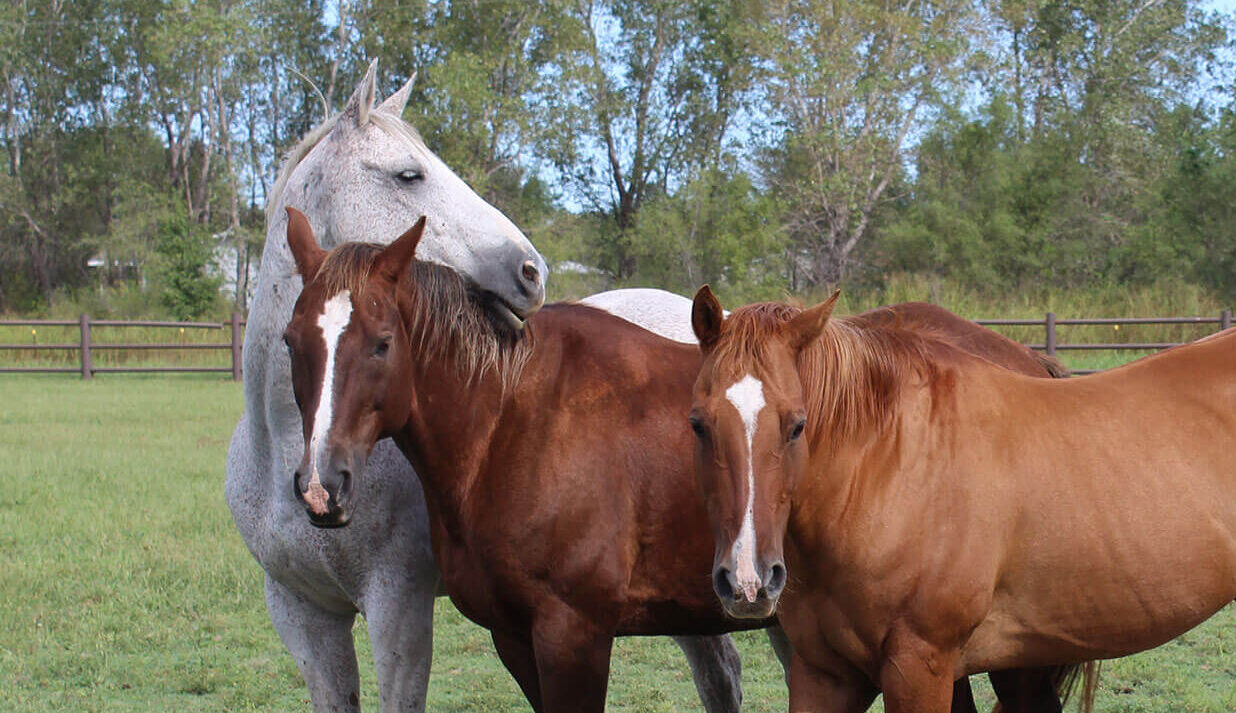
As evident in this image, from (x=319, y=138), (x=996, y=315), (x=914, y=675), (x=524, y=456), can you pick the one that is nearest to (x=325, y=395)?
(x=524, y=456)

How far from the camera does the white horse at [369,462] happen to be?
2984 mm

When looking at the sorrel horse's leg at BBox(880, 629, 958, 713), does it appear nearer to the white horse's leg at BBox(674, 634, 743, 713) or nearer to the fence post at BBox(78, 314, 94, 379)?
the white horse's leg at BBox(674, 634, 743, 713)

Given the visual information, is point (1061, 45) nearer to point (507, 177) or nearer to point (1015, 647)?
point (507, 177)

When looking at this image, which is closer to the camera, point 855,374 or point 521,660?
point 855,374

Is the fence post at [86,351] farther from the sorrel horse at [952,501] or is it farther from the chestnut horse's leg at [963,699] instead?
the sorrel horse at [952,501]

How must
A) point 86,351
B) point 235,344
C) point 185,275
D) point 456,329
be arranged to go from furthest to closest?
point 185,275 < point 235,344 < point 86,351 < point 456,329


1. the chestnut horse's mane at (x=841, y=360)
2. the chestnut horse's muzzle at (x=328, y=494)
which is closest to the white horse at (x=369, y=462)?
the chestnut horse's muzzle at (x=328, y=494)

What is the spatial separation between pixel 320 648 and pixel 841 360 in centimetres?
165

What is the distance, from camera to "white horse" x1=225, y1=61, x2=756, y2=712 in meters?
2.98

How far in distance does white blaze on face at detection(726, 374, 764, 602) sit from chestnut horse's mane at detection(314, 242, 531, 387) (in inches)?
32.1

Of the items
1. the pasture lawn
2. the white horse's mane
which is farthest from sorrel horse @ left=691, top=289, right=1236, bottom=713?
the pasture lawn

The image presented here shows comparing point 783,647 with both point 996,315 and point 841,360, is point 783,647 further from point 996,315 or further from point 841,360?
point 996,315

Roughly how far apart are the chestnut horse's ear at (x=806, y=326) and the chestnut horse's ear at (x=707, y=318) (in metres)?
0.15

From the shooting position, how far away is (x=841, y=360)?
2.64m
